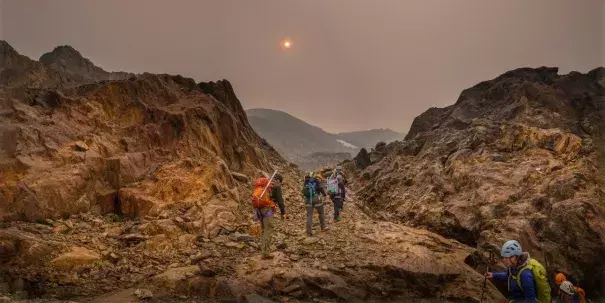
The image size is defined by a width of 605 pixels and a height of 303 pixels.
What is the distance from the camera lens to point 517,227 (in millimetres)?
12359

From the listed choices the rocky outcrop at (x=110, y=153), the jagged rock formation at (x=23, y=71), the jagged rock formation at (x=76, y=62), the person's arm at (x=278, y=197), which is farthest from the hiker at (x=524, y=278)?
the jagged rock formation at (x=76, y=62)

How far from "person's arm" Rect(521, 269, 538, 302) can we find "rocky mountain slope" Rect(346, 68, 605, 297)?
19.7 feet

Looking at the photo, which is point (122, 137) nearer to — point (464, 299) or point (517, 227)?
point (464, 299)

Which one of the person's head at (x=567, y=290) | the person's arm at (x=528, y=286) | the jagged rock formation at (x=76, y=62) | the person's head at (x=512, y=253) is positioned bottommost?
the person's head at (x=567, y=290)

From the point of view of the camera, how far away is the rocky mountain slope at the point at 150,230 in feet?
25.6

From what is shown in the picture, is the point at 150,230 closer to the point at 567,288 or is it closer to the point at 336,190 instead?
the point at 336,190

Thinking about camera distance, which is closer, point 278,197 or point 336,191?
point 278,197

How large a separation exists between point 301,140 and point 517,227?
18091cm

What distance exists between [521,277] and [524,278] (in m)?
0.06

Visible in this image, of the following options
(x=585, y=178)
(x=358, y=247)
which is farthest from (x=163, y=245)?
(x=585, y=178)

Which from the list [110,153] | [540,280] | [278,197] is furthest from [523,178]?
[110,153]

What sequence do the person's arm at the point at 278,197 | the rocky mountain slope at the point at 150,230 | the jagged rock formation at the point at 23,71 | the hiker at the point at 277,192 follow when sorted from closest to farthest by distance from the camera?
the rocky mountain slope at the point at 150,230 < the hiker at the point at 277,192 < the person's arm at the point at 278,197 < the jagged rock formation at the point at 23,71

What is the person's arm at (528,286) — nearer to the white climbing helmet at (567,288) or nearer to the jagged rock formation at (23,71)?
the white climbing helmet at (567,288)

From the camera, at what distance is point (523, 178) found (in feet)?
51.3
